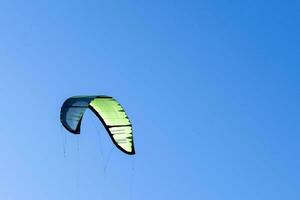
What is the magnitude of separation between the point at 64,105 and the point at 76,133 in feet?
7.14

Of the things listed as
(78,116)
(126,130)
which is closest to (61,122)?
(78,116)

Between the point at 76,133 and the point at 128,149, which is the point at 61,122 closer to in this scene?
the point at 76,133

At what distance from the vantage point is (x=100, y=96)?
136 ft

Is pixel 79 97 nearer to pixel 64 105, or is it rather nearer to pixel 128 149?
pixel 64 105

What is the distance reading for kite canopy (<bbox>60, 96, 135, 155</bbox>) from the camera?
4131cm

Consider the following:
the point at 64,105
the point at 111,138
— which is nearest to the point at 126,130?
the point at 111,138

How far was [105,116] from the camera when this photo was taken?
140ft

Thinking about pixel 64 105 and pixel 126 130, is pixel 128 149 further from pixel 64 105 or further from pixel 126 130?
pixel 64 105

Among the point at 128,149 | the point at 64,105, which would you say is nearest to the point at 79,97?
the point at 64,105

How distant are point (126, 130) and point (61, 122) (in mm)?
3607

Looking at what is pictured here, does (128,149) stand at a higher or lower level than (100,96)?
lower

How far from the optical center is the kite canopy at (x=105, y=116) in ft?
136

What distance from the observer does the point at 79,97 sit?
1665 inches

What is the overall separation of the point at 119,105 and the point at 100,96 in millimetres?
1375
